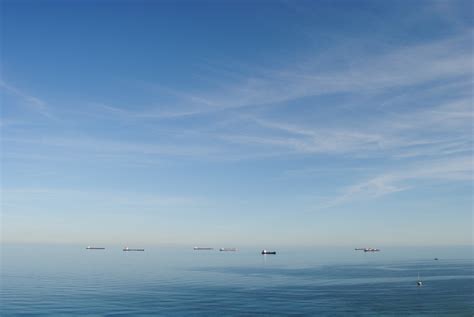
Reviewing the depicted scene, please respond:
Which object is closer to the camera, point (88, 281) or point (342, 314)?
point (342, 314)

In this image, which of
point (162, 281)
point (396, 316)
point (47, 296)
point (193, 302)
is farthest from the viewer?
point (162, 281)

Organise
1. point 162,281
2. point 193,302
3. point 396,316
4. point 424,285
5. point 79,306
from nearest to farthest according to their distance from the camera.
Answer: point 396,316, point 79,306, point 193,302, point 424,285, point 162,281

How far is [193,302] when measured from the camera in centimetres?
12162

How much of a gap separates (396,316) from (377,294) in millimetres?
36687

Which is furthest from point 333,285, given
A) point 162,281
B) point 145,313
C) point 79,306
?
point 79,306

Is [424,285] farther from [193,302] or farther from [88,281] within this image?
[88,281]

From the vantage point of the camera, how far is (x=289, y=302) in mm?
122812

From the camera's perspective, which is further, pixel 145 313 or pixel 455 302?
pixel 455 302

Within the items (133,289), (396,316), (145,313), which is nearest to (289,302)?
(396,316)

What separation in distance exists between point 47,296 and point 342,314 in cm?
9189

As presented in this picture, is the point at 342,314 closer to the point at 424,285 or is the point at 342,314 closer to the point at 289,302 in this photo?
the point at 289,302

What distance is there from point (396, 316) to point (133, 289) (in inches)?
3603

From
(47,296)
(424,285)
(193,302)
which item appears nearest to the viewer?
(193,302)

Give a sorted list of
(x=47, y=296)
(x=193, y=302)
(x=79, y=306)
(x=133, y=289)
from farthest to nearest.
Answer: (x=133, y=289) < (x=47, y=296) < (x=193, y=302) < (x=79, y=306)
